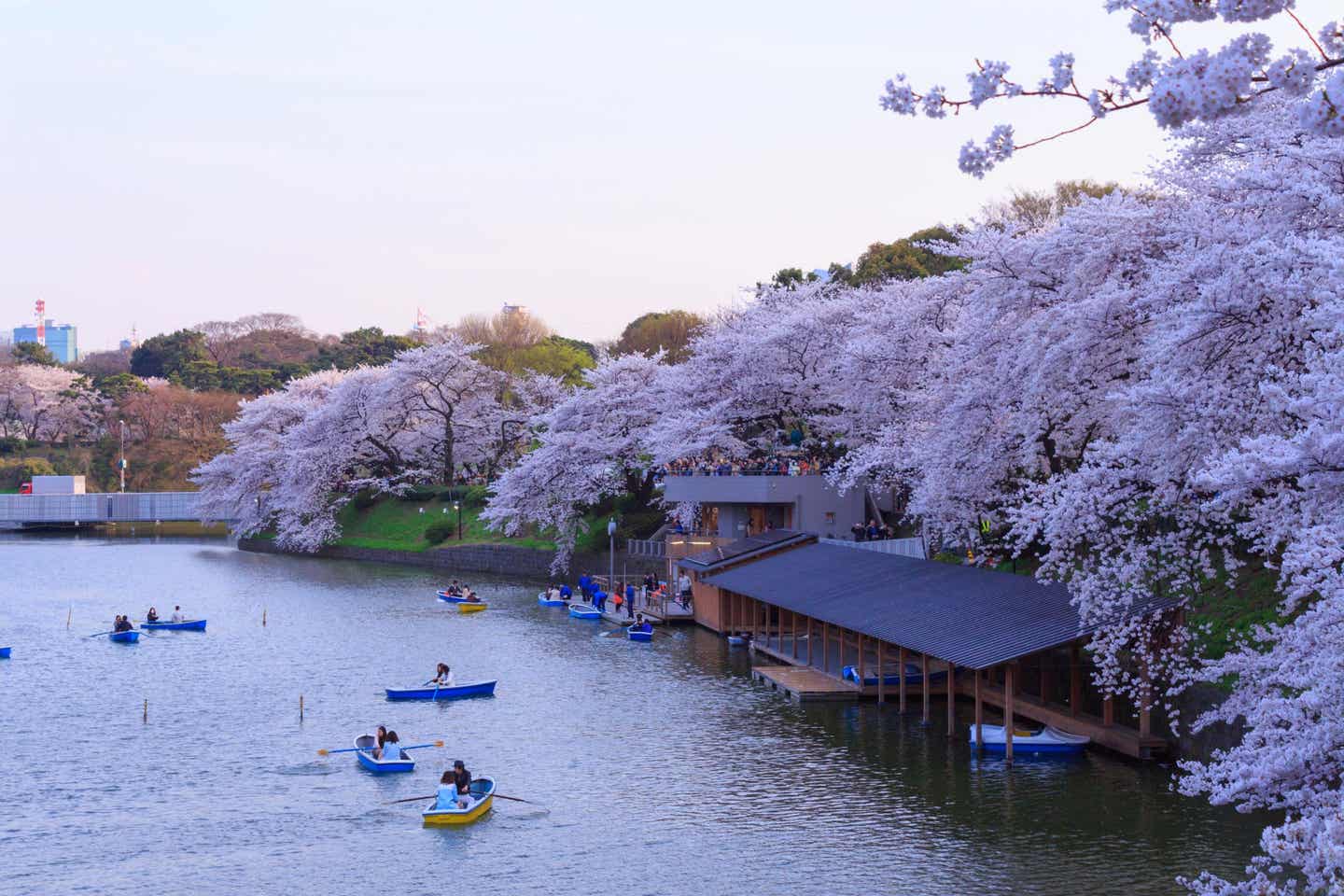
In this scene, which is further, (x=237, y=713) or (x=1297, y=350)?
(x=237, y=713)

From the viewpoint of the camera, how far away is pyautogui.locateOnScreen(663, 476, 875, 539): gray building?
2111 inches

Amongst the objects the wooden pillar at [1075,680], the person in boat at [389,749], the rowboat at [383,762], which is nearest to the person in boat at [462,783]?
the rowboat at [383,762]

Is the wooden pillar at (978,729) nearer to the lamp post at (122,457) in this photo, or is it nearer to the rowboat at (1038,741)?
the rowboat at (1038,741)

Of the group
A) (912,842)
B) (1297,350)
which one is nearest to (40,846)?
(912,842)

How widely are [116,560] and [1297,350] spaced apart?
7783 centimetres

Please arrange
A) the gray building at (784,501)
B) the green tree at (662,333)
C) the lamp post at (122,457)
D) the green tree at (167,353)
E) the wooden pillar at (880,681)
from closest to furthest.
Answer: the wooden pillar at (880,681) < the gray building at (784,501) < the green tree at (662,333) < the lamp post at (122,457) < the green tree at (167,353)

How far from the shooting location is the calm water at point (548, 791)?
2133 cm

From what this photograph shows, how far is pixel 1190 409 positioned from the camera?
67.2 feet

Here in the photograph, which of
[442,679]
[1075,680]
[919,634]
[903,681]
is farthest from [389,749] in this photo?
[1075,680]

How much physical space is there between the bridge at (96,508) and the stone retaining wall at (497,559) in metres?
31.9

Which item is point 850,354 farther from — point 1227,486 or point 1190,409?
point 1227,486

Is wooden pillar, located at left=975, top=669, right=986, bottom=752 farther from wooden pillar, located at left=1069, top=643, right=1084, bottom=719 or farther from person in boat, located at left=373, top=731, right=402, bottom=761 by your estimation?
person in boat, located at left=373, top=731, right=402, bottom=761

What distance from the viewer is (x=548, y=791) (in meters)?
26.4

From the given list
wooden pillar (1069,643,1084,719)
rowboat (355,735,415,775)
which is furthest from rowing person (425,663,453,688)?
wooden pillar (1069,643,1084,719)
